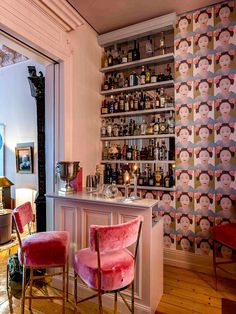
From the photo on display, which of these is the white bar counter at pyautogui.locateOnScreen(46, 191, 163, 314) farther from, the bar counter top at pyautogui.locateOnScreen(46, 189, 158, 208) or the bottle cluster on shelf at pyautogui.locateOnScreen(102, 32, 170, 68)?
the bottle cluster on shelf at pyautogui.locateOnScreen(102, 32, 170, 68)

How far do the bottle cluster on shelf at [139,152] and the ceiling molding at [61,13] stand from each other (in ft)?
4.98

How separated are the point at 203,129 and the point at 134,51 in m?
1.39

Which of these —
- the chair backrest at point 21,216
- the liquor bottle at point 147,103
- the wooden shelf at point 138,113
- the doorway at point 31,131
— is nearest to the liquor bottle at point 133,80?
the liquor bottle at point 147,103

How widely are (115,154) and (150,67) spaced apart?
1.29 meters

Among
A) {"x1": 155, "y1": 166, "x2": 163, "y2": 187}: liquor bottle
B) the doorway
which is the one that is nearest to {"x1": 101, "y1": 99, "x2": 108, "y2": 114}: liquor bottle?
the doorway

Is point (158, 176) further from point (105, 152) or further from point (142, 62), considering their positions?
point (142, 62)

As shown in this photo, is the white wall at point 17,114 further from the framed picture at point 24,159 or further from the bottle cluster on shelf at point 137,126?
the bottle cluster on shelf at point 137,126

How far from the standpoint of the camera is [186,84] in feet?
8.68

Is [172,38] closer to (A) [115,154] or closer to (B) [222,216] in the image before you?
(A) [115,154]

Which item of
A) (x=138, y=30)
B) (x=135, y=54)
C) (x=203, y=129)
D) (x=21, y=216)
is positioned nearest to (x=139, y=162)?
(x=203, y=129)

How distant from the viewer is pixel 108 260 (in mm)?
1511

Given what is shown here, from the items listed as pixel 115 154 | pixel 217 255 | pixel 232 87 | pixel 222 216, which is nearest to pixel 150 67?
pixel 232 87

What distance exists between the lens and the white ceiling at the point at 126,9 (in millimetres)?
2391

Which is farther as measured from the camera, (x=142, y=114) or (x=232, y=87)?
(x=142, y=114)
